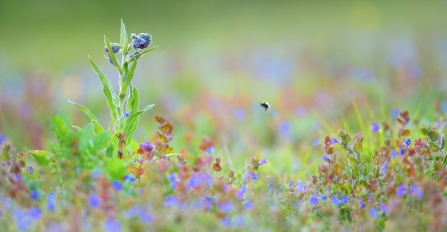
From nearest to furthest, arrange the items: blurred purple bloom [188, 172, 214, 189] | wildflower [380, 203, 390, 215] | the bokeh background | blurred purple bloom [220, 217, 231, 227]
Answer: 1. blurred purple bloom [220, 217, 231, 227]
2. wildflower [380, 203, 390, 215]
3. blurred purple bloom [188, 172, 214, 189]
4. the bokeh background

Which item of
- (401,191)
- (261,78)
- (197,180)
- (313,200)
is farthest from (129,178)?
(261,78)

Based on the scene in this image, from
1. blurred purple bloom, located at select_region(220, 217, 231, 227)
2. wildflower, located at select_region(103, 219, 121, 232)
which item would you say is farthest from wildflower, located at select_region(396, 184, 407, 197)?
wildflower, located at select_region(103, 219, 121, 232)

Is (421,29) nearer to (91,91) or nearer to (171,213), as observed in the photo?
(91,91)

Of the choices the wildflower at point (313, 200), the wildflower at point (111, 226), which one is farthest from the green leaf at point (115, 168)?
the wildflower at point (313, 200)

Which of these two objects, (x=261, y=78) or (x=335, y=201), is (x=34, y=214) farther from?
(x=261, y=78)

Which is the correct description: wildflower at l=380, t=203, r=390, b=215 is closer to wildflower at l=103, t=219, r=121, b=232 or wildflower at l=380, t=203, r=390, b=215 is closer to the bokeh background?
wildflower at l=103, t=219, r=121, b=232

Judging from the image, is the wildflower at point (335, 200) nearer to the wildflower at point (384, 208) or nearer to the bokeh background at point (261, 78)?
the wildflower at point (384, 208)

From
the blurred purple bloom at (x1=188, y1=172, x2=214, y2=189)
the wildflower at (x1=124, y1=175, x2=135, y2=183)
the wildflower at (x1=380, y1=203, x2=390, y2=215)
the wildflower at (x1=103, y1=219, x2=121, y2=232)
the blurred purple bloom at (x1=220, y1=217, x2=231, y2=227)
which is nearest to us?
the wildflower at (x1=103, y1=219, x2=121, y2=232)
